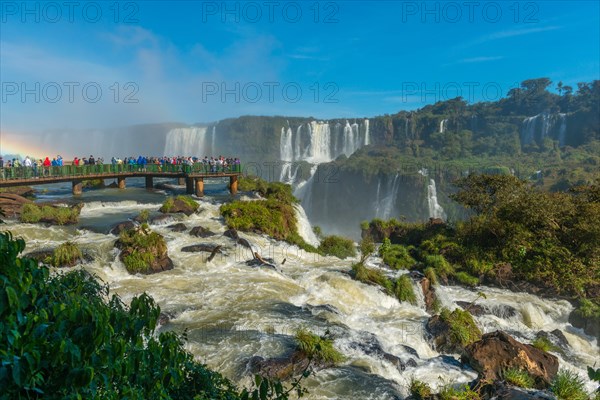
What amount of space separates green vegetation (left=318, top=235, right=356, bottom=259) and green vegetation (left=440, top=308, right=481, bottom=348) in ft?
32.1

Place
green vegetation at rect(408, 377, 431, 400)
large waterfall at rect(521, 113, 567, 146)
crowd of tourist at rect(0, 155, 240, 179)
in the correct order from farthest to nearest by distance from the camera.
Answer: large waterfall at rect(521, 113, 567, 146) < crowd of tourist at rect(0, 155, 240, 179) < green vegetation at rect(408, 377, 431, 400)

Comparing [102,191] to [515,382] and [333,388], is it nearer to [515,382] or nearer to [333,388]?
[333,388]

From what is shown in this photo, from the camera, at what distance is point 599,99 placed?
269ft

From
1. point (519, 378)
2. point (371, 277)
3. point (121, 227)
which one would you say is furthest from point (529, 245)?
point (121, 227)

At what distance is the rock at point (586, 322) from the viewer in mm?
14570

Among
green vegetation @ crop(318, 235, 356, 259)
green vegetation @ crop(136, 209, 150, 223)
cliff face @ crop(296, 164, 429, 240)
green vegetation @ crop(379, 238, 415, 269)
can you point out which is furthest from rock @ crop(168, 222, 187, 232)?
cliff face @ crop(296, 164, 429, 240)

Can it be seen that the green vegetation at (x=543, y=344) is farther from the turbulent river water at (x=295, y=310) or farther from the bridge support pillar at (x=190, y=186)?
the bridge support pillar at (x=190, y=186)

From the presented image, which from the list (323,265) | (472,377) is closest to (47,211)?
(323,265)

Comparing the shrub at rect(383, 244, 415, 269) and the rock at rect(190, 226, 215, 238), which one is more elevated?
the rock at rect(190, 226, 215, 238)

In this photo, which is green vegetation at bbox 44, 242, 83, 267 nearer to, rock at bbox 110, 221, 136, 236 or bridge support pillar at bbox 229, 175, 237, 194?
rock at bbox 110, 221, 136, 236

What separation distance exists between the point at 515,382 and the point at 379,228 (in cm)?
1843

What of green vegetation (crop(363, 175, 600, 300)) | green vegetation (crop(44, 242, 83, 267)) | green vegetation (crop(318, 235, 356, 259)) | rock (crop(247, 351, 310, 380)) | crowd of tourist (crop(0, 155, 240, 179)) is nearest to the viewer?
rock (crop(247, 351, 310, 380))

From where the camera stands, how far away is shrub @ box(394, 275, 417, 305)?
15.5m

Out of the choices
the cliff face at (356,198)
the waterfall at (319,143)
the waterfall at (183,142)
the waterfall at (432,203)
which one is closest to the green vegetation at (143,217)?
the cliff face at (356,198)
